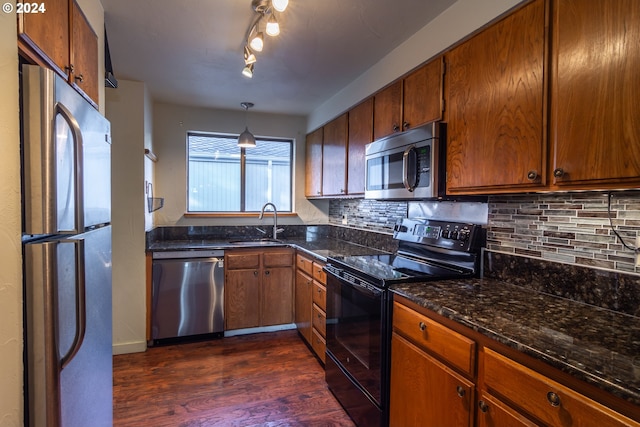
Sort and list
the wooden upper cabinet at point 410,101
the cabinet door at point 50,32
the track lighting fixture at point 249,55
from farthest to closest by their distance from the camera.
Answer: the track lighting fixture at point 249,55, the wooden upper cabinet at point 410,101, the cabinet door at point 50,32

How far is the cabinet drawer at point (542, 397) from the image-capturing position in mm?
827

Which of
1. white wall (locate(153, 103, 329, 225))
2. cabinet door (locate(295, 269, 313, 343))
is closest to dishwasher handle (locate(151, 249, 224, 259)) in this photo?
white wall (locate(153, 103, 329, 225))

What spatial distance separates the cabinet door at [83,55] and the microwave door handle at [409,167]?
1.64 metres

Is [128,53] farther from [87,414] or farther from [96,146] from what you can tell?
[87,414]

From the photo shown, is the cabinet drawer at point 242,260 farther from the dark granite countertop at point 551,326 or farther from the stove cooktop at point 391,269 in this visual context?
the dark granite countertop at point 551,326

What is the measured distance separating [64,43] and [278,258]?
7.85 feet

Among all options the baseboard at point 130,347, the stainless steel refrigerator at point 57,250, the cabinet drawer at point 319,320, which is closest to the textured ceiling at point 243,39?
the stainless steel refrigerator at point 57,250

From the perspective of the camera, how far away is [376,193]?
91.5 inches

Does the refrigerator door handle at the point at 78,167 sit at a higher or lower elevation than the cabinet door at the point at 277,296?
higher

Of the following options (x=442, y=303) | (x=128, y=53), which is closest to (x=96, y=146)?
(x=128, y=53)

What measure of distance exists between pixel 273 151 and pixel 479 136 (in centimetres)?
288

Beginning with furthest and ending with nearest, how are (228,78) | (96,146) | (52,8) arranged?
(228,78) < (96,146) < (52,8)

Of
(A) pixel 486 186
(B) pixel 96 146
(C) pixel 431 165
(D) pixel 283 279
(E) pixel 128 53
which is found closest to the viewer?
(B) pixel 96 146

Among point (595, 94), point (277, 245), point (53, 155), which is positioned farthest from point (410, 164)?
point (277, 245)
